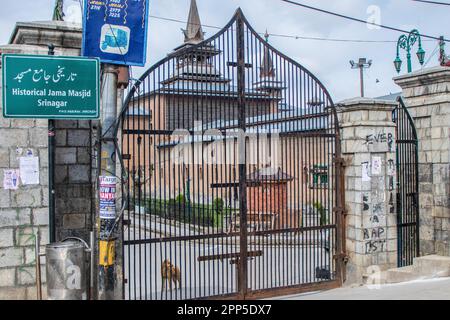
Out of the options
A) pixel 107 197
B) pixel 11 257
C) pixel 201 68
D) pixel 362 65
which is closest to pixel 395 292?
pixel 201 68

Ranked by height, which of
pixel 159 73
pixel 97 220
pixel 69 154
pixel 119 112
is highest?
pixel 159 73

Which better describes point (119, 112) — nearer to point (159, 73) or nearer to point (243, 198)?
point (159, 73)

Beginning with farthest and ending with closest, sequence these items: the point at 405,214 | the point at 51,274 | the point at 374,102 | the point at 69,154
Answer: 1. the point at 405,214
2. the point at 374,102
3. the point at 69,154
4. the point at 51,274

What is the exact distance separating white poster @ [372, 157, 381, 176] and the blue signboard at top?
4558 mm

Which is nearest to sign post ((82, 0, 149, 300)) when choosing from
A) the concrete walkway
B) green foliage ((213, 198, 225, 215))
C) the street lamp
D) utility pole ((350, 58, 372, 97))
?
green foliage ((213, 198, 225, 215))

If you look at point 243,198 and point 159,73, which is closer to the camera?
point 159,73

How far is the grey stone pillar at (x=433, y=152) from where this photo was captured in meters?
9.68

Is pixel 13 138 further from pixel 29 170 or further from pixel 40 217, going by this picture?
pixel 40 217

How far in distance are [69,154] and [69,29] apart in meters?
1.70

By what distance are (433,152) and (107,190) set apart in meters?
6.56

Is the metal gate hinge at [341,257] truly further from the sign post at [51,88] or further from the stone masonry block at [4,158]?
the stone masonry block at [4,158]

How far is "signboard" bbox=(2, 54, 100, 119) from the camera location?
6172 mm
